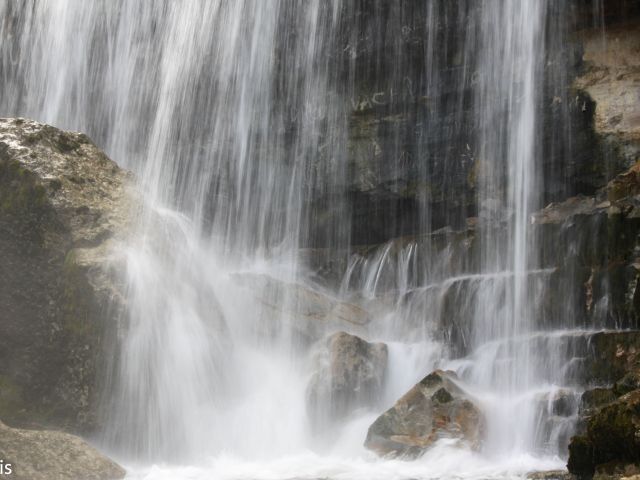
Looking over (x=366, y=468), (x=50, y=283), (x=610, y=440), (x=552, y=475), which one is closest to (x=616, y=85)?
(x=552, y=475)

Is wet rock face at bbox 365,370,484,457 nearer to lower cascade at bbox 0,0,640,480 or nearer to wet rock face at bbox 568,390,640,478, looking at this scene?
lower cascade at bbox 0,0,640,480

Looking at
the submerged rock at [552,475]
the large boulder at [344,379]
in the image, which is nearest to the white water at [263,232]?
the large boulder at [344,379]

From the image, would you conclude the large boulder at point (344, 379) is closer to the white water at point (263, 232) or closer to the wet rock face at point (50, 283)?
the white water at point (263, 232)

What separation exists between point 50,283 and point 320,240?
8.09 metres

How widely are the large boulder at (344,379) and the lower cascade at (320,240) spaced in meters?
0.04

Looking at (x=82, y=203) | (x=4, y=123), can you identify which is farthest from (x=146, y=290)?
(x=4, y=123)

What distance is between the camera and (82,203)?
41.0 ft

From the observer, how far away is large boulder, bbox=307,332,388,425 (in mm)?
12641

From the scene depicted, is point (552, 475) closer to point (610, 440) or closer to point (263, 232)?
point (610, 440)

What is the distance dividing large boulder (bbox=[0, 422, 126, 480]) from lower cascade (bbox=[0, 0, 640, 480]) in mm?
39

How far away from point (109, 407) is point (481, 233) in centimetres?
847

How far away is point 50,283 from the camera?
11.8 meters

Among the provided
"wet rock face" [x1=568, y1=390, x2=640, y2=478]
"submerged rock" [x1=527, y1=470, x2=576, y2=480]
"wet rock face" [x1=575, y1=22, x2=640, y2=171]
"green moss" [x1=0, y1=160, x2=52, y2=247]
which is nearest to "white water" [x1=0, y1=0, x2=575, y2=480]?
"submerged rock" [x1=527, y1=470, x2=576, y2=480]

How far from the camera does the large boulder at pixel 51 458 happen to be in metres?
9.17
